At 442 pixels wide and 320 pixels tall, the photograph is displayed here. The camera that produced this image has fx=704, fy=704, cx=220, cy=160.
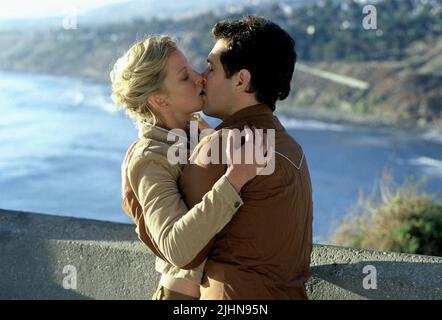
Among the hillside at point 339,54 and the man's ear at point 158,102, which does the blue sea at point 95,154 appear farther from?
the hillside at point 339,54

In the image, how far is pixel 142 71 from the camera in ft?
5.39

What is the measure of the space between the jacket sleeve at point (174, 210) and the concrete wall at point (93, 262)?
64cm

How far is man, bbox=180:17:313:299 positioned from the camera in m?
1.55

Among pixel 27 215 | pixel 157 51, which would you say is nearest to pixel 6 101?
pixel 27 215

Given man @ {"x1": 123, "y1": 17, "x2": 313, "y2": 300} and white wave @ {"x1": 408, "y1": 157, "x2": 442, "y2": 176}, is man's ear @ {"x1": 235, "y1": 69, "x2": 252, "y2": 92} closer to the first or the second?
man @ {"x1": 123, "y1": 17, "x2": 313, "y2": 300}

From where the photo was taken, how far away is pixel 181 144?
1.67 metres

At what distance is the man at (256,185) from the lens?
1.55 m

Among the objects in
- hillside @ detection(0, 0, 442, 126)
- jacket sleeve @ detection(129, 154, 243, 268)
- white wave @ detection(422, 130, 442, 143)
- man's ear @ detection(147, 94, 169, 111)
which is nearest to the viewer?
jacket sleeve @ detection(129, 154, 243, 268)

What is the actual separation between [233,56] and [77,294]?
43.4 inches

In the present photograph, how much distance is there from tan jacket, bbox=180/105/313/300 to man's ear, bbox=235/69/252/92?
5 centimetres

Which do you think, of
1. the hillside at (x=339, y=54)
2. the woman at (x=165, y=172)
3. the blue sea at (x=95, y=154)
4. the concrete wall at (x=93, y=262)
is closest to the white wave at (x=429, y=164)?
the blue sea at (x=95, y=154)

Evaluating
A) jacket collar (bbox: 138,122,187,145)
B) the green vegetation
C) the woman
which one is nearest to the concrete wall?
the woman

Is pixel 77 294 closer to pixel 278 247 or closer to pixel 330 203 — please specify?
pixel 278 247

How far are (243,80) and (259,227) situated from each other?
1.09 feet
